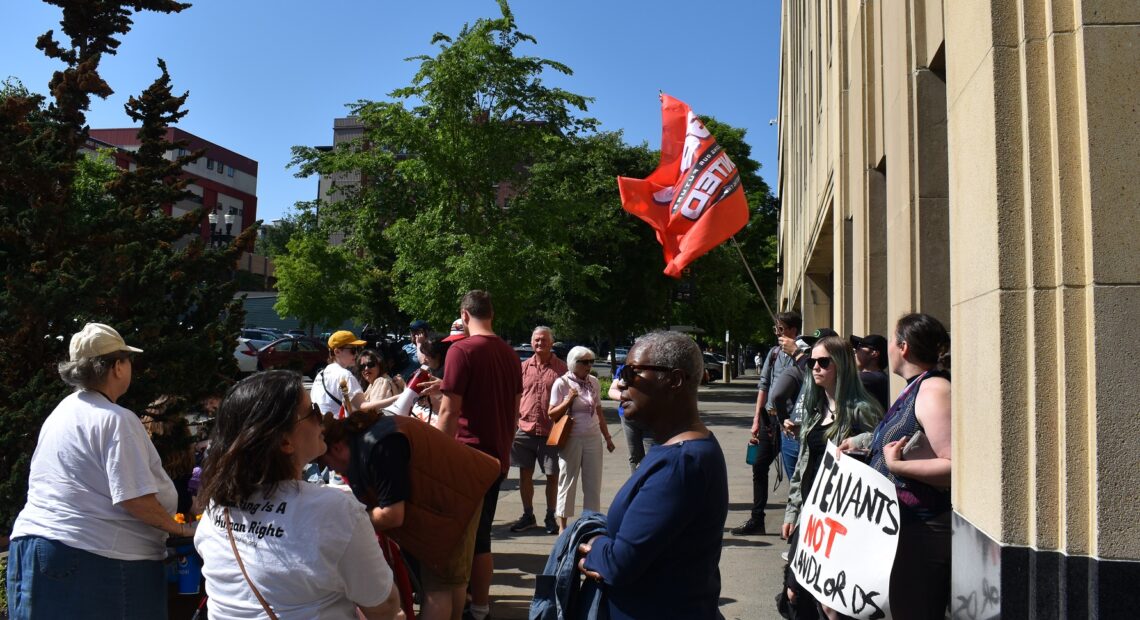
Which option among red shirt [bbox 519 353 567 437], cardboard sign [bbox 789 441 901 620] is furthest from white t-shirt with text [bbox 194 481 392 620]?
red shirt [bbox 519 353 567 437]

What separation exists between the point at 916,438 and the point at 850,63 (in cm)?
794

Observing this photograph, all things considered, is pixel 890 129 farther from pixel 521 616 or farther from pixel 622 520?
pixel 622 520

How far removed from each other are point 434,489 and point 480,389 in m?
1.52

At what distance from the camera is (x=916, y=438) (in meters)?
3.88

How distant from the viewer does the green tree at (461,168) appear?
63.2 ft

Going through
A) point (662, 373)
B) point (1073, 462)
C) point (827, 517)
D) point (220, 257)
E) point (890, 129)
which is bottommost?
point (827, 517)

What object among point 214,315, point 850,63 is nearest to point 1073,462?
point 214,315

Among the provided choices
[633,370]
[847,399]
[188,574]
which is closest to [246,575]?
[633,370]

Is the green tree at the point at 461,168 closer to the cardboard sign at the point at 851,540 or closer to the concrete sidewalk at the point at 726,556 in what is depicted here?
the concrete sidewalk at the point at 726,556

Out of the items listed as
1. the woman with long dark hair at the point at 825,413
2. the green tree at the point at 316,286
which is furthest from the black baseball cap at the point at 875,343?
→ the green tree at the point at 316,286

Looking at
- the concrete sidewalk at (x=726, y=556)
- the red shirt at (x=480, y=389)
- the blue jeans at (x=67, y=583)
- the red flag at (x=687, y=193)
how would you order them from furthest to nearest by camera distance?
1. the red flag at (x=687, y=193)
2. the concrete sidewalk at (x=726, y=556)
3. the red shirt at (x=480, y=389)
4. the blue jeans at (x=67, y=583)

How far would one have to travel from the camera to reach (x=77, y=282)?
19.0 ft

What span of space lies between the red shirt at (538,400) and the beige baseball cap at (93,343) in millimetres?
5064

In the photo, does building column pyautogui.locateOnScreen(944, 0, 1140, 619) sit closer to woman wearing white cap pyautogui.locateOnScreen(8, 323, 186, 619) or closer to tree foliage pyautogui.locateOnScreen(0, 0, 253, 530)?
woman wearing white cap pyautogui.locateOnScreen(8, 323, 186, 619)
